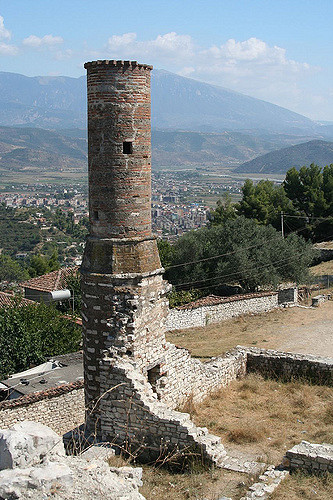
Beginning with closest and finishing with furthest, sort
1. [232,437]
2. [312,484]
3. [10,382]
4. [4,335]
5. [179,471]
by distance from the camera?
[312,484] < [179,471] < [232,437] < [10,382] < [4,335]

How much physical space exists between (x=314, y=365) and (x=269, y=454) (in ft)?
15.6

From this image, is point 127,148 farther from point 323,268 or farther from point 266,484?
point 323,268

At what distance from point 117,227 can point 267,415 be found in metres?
5.30

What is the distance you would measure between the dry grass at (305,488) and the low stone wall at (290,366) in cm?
555

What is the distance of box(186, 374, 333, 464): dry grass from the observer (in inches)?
414

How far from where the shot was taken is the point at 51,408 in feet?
54.3

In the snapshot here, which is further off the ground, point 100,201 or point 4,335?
point 100,201

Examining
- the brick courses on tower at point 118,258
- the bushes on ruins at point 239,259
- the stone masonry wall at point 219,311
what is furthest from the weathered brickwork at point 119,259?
the bushes on ruins at point 239,259

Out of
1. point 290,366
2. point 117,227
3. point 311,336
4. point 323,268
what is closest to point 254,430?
point 290,366

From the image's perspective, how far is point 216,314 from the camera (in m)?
29.0

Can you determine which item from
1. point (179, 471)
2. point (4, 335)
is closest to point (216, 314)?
point (4, 335)

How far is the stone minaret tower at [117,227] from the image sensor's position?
419 inches

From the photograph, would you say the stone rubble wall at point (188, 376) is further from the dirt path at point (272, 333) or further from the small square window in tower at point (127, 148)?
the dirt path at point (272, 333)

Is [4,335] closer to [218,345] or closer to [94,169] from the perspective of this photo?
[218,345]
